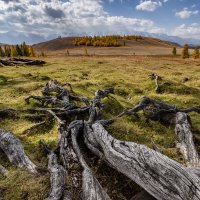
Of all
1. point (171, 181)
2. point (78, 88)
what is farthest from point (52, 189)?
point (78, 88)

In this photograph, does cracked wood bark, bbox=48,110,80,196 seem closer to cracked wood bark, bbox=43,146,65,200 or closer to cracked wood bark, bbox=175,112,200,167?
cracked wood bark, bbox=43,146,65,200

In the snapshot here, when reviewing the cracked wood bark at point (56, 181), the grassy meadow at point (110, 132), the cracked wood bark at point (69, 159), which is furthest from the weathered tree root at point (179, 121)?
the cracked wood bark at point (56, 181)

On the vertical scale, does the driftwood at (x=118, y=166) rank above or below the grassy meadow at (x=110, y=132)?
→ above

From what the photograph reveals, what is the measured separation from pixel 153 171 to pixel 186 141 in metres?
6.67

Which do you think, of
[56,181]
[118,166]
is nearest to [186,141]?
[118,166]

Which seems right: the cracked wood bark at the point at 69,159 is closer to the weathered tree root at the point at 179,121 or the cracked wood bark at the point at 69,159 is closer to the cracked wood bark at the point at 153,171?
the cracked wood bark at the point at 153,171

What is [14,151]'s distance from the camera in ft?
41.2

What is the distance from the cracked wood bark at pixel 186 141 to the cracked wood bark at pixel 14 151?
6.45 metres

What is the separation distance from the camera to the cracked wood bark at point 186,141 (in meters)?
12.2

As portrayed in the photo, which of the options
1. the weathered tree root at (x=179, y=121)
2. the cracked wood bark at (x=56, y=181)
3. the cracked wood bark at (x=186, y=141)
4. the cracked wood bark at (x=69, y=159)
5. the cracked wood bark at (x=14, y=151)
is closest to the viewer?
the cracked wood bark at (x=56, y=181)

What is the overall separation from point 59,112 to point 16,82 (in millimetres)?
19357

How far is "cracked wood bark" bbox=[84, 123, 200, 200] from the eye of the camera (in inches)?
295

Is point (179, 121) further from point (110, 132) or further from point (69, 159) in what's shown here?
point (69, 159)

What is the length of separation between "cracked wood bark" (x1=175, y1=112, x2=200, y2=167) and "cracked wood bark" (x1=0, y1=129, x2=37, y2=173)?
645cm
